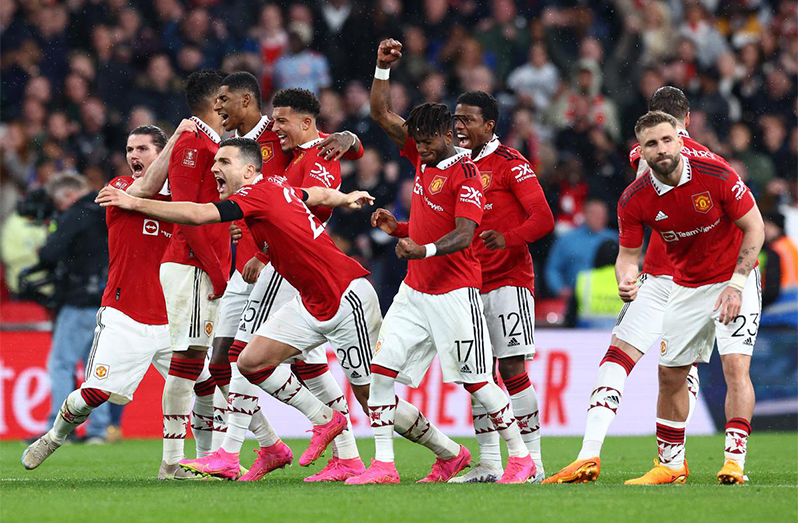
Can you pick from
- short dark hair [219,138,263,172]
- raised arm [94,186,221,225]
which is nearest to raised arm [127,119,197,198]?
short dark hair [219,138,263,172]

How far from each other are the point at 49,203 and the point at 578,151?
748 cm

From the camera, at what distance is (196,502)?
711cm

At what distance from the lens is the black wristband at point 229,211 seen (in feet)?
26.0

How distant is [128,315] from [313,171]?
1.70 m

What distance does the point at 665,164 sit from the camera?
8297 millimetres

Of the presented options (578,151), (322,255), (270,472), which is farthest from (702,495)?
(578,151)

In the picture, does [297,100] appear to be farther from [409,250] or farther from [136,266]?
[409,250]

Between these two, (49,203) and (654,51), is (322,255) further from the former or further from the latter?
(654,51)

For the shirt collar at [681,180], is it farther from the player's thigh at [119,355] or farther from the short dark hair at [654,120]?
the player's thigh at [119,355]

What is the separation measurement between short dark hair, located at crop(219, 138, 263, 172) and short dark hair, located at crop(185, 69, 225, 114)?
1.02m

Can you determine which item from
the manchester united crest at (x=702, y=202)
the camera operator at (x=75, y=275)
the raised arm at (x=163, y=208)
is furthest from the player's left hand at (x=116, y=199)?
Result: the camera operator at (x=75, y=275)

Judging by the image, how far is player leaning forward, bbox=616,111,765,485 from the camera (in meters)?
8.31

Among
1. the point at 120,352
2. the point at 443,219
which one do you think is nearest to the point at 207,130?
the point at 120,352

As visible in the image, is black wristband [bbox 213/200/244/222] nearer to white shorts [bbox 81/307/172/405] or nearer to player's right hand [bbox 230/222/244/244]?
player's right hand [bbox 230/222/244/244]
